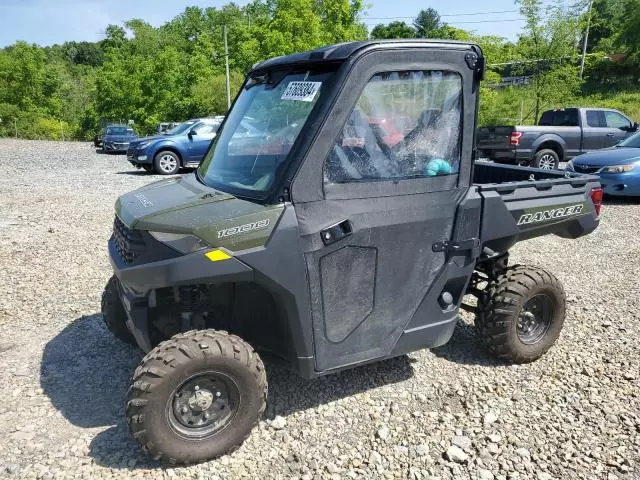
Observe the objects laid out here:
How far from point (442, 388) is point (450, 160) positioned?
A: 1.61 meters

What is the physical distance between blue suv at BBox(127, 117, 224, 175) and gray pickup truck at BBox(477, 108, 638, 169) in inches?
305

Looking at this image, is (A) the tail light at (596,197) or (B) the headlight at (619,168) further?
(B) the headlight at (619,168)

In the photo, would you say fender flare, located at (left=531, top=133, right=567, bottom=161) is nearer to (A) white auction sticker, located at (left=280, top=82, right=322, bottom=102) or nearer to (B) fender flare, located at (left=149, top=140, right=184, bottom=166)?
(B) fender flare, located at (left=149, top=140, right=184, bottom=166)

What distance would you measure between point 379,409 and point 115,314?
2.07m

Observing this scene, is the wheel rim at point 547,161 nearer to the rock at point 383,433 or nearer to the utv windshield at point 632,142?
the utv windshield at point 632,142

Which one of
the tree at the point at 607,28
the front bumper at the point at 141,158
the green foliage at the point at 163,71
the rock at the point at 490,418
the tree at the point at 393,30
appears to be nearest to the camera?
the rock at the point at 490,418

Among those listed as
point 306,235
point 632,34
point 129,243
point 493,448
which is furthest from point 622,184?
point 632,34

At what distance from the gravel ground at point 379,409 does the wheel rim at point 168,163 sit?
1098cm

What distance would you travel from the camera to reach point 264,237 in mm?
2971

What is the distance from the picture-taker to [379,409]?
3.70m

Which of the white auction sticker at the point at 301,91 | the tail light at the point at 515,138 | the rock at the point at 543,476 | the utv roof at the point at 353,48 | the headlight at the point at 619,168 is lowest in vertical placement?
the rock at the point at 543,476

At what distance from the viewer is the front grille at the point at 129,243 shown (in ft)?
9.93

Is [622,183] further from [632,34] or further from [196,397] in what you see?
[632,34]

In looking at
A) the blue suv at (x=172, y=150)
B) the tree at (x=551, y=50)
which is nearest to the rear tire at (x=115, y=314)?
the blue suv at (x=172, y=150)
